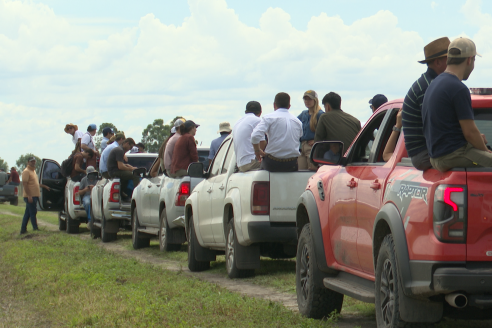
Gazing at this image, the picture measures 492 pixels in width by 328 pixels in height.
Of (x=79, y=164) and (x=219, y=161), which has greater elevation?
(x=219, y=161)

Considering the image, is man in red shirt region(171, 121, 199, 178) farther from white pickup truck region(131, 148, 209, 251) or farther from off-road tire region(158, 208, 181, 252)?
off-road tire region(158, 208, 181, 252)

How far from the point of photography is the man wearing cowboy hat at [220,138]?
14086 mm

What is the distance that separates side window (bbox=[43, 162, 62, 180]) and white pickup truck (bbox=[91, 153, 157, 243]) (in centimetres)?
413

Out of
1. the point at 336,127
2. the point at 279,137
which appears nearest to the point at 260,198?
the point at 279,137

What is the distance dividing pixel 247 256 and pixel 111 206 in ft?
25.2

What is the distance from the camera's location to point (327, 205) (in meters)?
6.89

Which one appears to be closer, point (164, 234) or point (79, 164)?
point (164, 234)

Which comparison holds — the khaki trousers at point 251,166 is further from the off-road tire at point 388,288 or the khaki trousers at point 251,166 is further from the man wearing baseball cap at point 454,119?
the man wearing baseball cap at point 454,119

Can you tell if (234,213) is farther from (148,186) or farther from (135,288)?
(148,186)

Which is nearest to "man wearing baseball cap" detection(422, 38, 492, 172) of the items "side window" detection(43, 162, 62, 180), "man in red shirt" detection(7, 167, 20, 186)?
"side window" detection(43, 162, 62, 180)

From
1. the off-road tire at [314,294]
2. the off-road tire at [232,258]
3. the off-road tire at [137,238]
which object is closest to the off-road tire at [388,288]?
the off-road tire at [314,294]

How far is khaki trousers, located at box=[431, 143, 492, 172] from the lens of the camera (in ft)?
15.6

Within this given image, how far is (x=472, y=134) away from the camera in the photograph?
4.88 metres

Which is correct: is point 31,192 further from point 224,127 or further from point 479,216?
point 479,216
